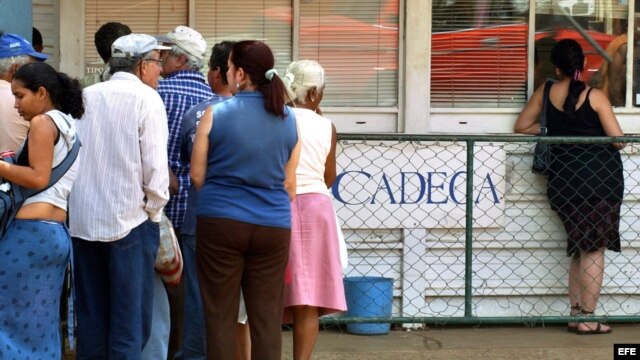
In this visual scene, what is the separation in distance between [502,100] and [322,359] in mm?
2216

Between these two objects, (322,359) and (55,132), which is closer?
(55,132)

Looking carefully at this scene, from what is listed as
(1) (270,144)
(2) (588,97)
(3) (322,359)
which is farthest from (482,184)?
(1) (270,144)

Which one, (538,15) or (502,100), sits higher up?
(538,15)

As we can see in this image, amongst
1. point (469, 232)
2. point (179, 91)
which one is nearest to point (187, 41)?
point (179, 91)

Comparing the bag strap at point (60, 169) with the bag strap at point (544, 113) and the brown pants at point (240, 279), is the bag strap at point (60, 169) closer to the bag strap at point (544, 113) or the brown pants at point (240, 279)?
the brown pants at point (240, 279)

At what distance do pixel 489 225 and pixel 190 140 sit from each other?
244 cm

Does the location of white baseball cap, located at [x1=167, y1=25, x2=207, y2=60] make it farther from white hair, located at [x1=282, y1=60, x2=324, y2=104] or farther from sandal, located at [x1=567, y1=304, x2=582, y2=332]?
sandal, located at [x1=567, y1=304, x2=582, y2=332]

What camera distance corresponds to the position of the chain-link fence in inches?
280

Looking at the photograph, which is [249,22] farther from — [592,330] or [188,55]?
[592,330]

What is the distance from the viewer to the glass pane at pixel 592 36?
7637 millimetres

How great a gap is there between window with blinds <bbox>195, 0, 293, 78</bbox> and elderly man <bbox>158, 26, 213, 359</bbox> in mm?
1345

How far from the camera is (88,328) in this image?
5.33 meters

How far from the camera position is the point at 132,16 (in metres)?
7.33

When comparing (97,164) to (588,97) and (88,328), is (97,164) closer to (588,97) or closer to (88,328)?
(88,328)
